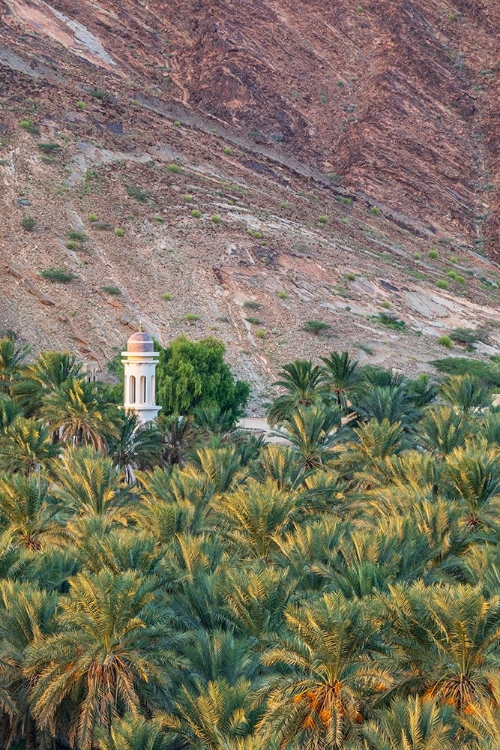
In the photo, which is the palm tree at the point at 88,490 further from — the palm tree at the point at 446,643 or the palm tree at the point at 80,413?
the palm tree at the point at 446,643

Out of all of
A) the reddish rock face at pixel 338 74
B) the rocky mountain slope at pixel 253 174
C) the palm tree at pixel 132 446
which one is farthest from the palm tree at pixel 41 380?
the reddish rock face at pixel 338 74

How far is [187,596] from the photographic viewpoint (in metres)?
17.9

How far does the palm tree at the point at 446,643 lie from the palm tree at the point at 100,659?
303 cm

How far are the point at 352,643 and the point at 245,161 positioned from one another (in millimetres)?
57825

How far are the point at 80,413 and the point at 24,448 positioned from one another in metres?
3.17

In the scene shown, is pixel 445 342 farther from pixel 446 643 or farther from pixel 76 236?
pixel 446 643

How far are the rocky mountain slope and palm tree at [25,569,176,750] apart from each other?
34605 millimetres

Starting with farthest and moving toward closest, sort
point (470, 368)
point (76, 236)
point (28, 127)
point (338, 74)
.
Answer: point (338, 74), point (28, 127), point (76, 236), point (470, 368)

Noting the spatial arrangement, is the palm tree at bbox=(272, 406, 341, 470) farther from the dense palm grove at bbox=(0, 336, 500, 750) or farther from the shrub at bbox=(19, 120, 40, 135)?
the shrub at bbox=(19, 120, 40, 135)

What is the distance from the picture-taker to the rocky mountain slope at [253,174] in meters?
54.6

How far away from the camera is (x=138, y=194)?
6200 cm

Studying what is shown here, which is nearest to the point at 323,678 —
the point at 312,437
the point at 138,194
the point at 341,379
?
the point at 312,437

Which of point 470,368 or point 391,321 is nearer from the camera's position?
point 470,368

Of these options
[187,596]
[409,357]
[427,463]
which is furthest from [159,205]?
Result: [187,596]
